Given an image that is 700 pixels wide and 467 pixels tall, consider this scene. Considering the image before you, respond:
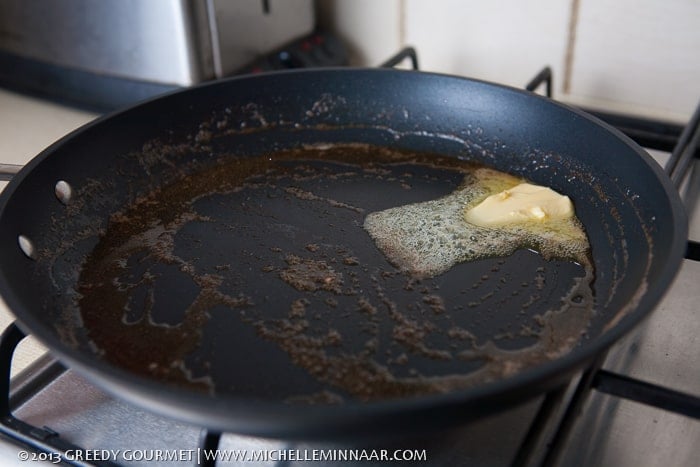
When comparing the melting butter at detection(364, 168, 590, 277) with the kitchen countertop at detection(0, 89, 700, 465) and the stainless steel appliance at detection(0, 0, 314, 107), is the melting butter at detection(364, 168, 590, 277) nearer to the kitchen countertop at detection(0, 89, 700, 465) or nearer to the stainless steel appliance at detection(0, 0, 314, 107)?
the kitchen countertop at detection(0, 89, 700, 465)

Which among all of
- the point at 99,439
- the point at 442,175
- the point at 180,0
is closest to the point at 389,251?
the point at 442,175

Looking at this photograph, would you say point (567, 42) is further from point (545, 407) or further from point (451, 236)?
point (545, 407)

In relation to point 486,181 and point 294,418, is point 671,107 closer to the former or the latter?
point 486,181

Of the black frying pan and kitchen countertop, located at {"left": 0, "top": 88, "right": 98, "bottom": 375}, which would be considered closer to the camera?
the black frying pan

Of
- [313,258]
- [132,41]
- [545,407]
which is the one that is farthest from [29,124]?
[545,407]

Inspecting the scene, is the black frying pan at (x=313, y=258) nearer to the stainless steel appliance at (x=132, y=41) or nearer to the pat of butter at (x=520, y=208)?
the pat of butter at (x=520, y=208)

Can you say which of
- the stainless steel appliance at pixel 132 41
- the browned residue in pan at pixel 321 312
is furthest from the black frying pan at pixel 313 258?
the stainless steel appliance at pixel 132 41

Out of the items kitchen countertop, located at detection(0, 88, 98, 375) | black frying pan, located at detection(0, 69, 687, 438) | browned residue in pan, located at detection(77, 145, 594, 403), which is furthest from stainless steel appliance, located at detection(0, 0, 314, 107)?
browned residue in pan, located at detection(77, 145, 594, 403)

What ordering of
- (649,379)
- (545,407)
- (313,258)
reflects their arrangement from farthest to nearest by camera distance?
(313,258) < (649,379) < (545,407)
